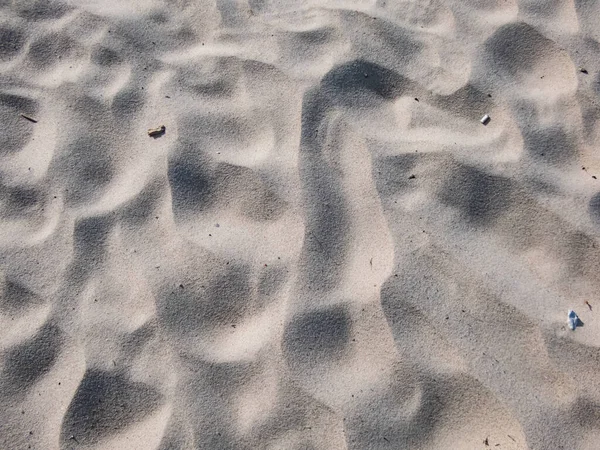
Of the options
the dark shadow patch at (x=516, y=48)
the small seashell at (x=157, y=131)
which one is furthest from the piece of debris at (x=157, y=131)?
the dark shadow patch at (x=516, y=48)

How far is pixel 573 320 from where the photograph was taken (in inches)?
63.2

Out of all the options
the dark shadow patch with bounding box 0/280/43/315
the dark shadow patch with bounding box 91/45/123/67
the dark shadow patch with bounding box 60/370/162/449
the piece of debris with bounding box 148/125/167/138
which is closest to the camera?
the dark shadow patch with bounding box 60/370/162/449

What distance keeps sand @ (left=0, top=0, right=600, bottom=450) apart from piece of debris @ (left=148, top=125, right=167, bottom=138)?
31 mm

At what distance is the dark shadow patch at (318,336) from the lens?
158 cm

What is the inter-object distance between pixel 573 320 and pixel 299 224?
76cm

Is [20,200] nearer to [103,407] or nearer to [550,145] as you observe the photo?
[103,407]

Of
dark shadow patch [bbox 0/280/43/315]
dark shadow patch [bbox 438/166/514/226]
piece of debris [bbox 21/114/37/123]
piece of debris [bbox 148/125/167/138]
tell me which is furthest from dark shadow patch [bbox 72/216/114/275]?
dark shadow patch [bbox 438/166/514/226]

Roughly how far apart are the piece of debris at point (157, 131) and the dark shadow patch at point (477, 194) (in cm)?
84

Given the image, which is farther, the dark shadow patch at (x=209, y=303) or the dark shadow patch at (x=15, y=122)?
the dark shadow patch at (x=15, y=122)

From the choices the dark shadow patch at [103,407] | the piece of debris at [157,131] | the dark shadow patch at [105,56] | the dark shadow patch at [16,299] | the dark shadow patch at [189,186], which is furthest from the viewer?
the dark shadow patch at [105,56]

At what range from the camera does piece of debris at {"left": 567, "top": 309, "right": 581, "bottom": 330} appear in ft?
5.25

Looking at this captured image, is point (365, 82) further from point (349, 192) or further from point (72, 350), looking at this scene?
point (72, 350)

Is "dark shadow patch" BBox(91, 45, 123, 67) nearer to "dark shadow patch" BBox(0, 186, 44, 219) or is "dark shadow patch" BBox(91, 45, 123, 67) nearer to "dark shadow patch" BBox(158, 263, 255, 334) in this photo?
"dark shadow patch" BBox(0, 186, 44, 219)

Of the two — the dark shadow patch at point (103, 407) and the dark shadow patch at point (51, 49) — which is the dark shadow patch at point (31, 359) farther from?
the dark shadow patch at point (51, 49)
